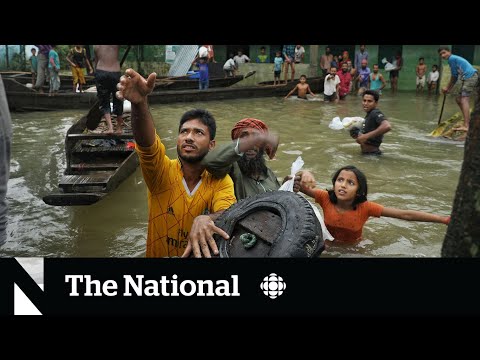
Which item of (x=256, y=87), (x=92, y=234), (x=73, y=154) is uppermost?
(x=256, y=87)

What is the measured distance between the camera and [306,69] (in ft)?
73.5

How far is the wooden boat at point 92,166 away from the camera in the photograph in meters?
5.84

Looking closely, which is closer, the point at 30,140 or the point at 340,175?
the point at 340,175

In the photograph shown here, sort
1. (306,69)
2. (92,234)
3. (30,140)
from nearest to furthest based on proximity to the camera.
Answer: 1. (92,234)
2. (30,140)
3. (306,69)

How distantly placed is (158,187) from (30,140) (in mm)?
8758

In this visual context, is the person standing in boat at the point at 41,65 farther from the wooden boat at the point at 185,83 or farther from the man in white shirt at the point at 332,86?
the man in white shirt at the point at 332,86

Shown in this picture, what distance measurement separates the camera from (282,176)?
8039mm

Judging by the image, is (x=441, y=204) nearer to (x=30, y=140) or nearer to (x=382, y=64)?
(x=30, y=140)

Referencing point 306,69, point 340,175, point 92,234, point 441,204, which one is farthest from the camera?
point 306,69

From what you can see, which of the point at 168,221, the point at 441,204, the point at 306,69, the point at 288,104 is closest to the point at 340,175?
the point at 168,221

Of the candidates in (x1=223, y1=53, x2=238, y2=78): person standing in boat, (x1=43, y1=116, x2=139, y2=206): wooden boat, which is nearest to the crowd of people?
(x1=43, y1=116, x2=139, y2=206): wooden boat

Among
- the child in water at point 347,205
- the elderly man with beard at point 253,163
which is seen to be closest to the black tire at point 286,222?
the elderly man with beard at point 253,163

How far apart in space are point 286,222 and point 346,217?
183cm

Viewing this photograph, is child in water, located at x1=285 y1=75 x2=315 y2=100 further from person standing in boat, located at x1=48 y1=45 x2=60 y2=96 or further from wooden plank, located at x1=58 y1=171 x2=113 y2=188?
wooden plank, located at x1=58 y1=171 x2=113 y2=188
